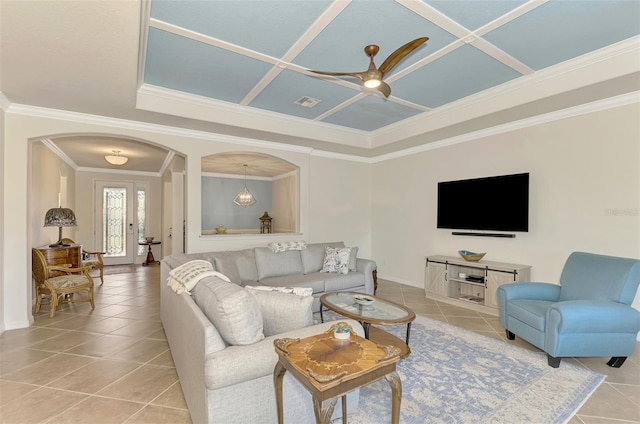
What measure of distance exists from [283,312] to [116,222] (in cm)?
862

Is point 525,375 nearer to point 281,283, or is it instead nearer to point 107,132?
point 281,283

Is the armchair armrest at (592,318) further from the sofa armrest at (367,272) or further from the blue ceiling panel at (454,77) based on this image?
the blue ceiling panel at (454,77)

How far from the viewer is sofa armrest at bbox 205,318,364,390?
1520mm

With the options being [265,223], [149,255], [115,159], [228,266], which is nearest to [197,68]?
[228,266]

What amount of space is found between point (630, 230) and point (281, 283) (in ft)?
13.1

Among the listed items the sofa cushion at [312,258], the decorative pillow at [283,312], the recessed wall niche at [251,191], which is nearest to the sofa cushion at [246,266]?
the sofa cushion at [312,258]

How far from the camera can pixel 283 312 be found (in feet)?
6.34

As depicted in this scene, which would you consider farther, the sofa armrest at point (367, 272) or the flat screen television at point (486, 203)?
the sofa armrest at point (367, 272)

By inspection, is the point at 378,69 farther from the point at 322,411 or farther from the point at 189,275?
the point at 322,411

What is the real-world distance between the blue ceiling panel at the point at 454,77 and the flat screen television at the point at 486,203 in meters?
1.38

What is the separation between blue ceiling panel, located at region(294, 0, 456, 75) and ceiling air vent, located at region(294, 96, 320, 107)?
0.85 meters

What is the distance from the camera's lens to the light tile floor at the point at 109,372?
2066 millimetres

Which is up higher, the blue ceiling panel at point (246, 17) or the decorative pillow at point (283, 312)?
the blue ceiling panel at point (246, 17)

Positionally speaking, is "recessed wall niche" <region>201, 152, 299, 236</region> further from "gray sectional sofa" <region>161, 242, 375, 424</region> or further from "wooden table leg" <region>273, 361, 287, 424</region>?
"wooden table leg" <region>273, 361, 287, 424</region>
